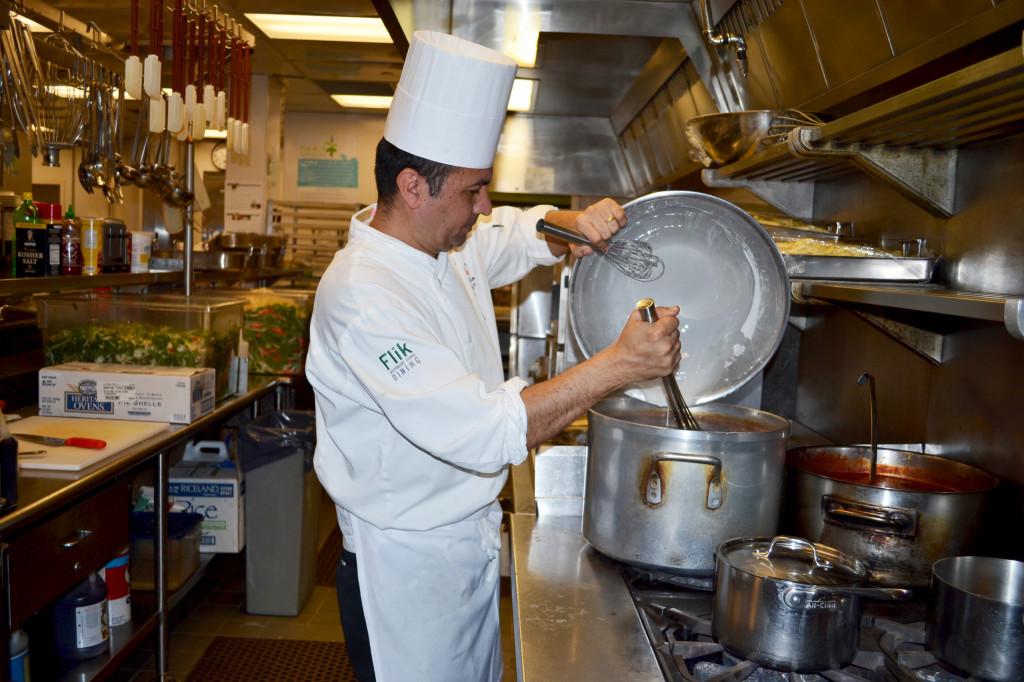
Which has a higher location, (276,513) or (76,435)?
(76,435)

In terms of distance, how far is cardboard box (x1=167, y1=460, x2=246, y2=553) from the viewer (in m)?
3.24

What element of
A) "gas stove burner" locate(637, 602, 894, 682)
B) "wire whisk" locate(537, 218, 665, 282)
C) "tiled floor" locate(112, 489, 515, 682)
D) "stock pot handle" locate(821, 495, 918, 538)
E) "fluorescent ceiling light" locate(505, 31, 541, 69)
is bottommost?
"tiled floor" locate(112, 489, 515, 682)

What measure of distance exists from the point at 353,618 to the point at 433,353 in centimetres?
67

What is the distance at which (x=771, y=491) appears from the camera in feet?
4.42

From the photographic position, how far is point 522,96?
12.2 feet

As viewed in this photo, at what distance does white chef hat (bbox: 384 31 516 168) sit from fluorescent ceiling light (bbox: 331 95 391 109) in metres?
5.07

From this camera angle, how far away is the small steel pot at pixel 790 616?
106 centimetres

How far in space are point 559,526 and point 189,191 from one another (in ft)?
7.83

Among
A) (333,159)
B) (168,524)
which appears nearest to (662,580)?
(168,524)

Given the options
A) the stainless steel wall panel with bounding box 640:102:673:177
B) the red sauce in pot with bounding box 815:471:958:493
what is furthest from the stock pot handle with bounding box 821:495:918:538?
the stainless steel wall panel with bounding box 640:102:673:177

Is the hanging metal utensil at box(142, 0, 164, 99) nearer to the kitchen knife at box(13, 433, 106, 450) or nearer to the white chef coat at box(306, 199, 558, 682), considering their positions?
the kitchen knife at box(13, 433, 106, 450)

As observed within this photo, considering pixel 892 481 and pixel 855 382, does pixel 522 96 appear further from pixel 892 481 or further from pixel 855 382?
pixel 892 481

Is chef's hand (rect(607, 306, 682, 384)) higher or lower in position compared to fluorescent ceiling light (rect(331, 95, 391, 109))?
lower

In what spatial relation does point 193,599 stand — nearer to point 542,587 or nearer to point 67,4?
point 542,587
